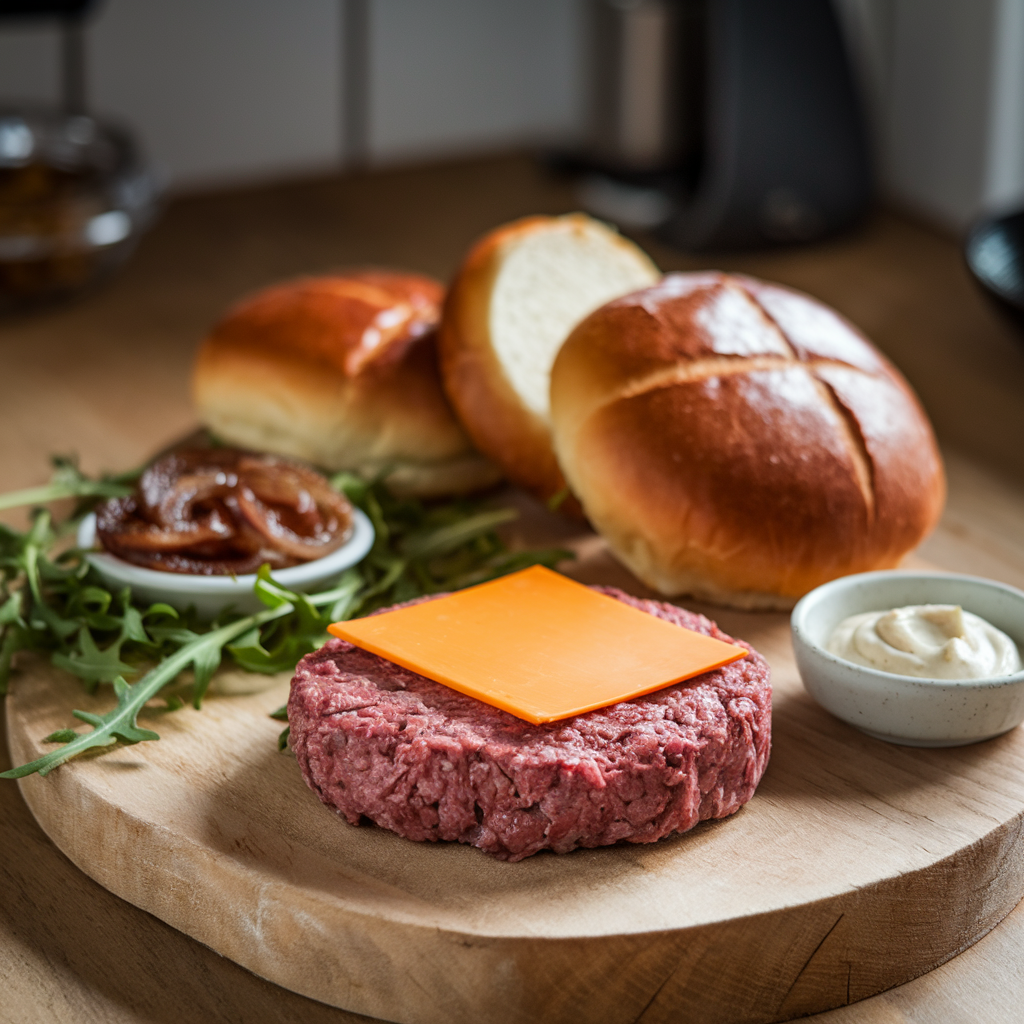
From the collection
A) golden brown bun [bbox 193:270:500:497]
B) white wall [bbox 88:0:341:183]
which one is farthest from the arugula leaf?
white wall [bbox 88:0:341:183]

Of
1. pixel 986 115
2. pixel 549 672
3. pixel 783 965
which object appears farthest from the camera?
pixel 986 115

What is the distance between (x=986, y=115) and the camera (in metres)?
3.50

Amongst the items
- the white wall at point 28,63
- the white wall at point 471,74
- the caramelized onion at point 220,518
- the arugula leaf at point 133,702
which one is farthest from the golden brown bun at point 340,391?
the white wall at point 471,74

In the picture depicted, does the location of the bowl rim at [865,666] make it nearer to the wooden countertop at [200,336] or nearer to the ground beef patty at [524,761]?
the ground beef patty at [524,761]

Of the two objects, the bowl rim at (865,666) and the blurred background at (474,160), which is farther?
the blurred background at (474,160)

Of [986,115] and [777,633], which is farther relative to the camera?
[986,115]

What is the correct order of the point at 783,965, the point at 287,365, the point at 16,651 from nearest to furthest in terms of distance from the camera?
1. the point at 783,965
2. the point at 16,651
3. the point at 287,365

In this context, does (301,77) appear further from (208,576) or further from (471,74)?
(208,576)

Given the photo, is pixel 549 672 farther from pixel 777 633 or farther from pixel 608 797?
pixel 777 633

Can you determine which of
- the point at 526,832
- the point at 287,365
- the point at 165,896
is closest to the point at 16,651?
the point at 165,896

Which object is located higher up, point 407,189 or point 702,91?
point 702,91

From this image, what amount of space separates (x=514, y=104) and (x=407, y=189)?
0.65 m

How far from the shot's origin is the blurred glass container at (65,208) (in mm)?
2803

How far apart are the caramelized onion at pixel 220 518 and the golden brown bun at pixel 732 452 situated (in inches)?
13.8
